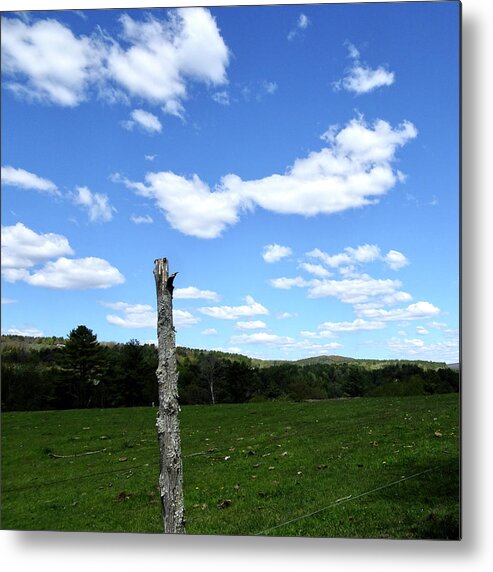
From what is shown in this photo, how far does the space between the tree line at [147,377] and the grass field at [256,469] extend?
0.21 meters

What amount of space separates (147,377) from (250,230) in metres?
2.37

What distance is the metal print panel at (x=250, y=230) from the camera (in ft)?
14.9

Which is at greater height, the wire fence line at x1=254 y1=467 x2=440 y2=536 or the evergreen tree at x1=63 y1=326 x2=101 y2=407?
the evergreen tree at x1=63 y1=326 x2=101 y2=407

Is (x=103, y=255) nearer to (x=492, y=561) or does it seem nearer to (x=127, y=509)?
(x=127, y=509)

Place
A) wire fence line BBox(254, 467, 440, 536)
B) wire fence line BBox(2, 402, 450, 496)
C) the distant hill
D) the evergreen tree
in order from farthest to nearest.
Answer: wire fence line BBox(2, 402, 450, 496)
the evergreen tree
the distant hill
wire fence line BBox(254, 467, 440, 536)

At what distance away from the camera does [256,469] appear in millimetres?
5703

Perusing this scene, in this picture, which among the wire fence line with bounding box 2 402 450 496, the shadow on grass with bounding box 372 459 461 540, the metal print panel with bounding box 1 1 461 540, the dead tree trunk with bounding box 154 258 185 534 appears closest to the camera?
the dead tree trunk with bounding box 154 258 185 534

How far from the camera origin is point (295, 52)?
15.9 feet

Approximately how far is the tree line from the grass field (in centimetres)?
21

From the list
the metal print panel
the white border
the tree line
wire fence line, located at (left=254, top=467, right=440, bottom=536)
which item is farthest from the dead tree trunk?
the tree line

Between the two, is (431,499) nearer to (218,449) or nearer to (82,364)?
(218,449)

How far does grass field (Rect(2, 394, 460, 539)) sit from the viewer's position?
4422mm

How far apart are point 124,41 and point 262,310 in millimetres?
2755

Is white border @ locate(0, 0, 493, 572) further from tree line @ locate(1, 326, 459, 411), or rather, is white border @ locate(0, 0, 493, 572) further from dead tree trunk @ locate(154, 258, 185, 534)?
tree line @ locate(1, 326, 459, 411)
